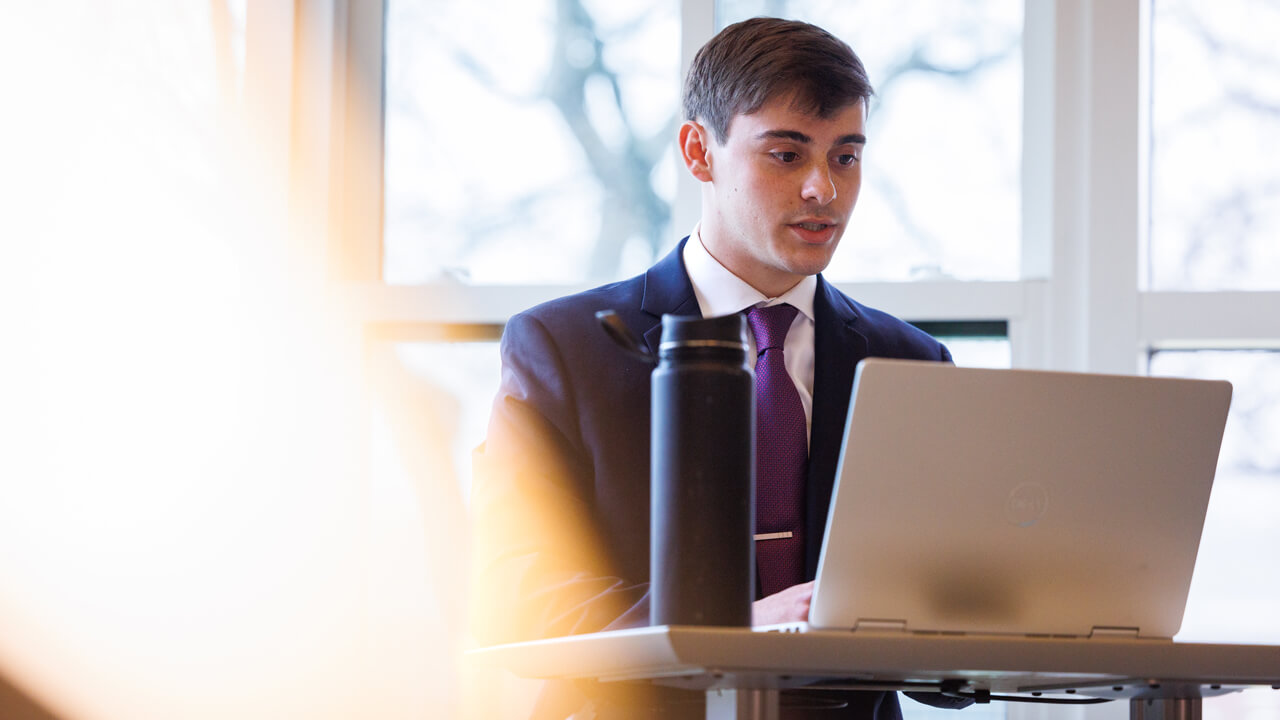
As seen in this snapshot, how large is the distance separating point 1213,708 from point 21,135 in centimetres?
241

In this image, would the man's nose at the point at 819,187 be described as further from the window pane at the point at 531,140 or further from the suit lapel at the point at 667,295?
the window pane at the point at 531,140

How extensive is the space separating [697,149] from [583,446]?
562mm

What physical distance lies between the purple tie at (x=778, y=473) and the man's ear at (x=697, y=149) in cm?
38

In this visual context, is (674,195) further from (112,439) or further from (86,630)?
Answer: (86,630)

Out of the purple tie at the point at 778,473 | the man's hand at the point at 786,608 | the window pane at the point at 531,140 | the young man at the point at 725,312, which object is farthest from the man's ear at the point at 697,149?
the man's hand at the point at 786,608

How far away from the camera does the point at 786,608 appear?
3.78 feet

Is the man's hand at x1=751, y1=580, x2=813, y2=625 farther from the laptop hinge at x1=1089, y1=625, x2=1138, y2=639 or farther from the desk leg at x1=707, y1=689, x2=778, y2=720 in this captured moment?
the laptop hinge at x1=1089, y1=625, x2=1138, y2=639

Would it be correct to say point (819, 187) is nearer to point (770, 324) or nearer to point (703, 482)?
point (770, 324)

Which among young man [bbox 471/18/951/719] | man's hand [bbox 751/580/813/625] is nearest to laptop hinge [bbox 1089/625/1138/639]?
man's hand [bbox 751/580/813/625]

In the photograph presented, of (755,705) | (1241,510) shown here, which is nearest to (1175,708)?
(755,705)

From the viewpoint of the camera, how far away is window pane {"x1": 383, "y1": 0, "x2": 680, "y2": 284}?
9.11 ft

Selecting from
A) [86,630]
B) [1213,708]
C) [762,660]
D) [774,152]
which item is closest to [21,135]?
[86,630]

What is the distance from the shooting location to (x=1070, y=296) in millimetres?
2596

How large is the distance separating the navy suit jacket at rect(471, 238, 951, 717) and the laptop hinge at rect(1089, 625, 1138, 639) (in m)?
0.59
